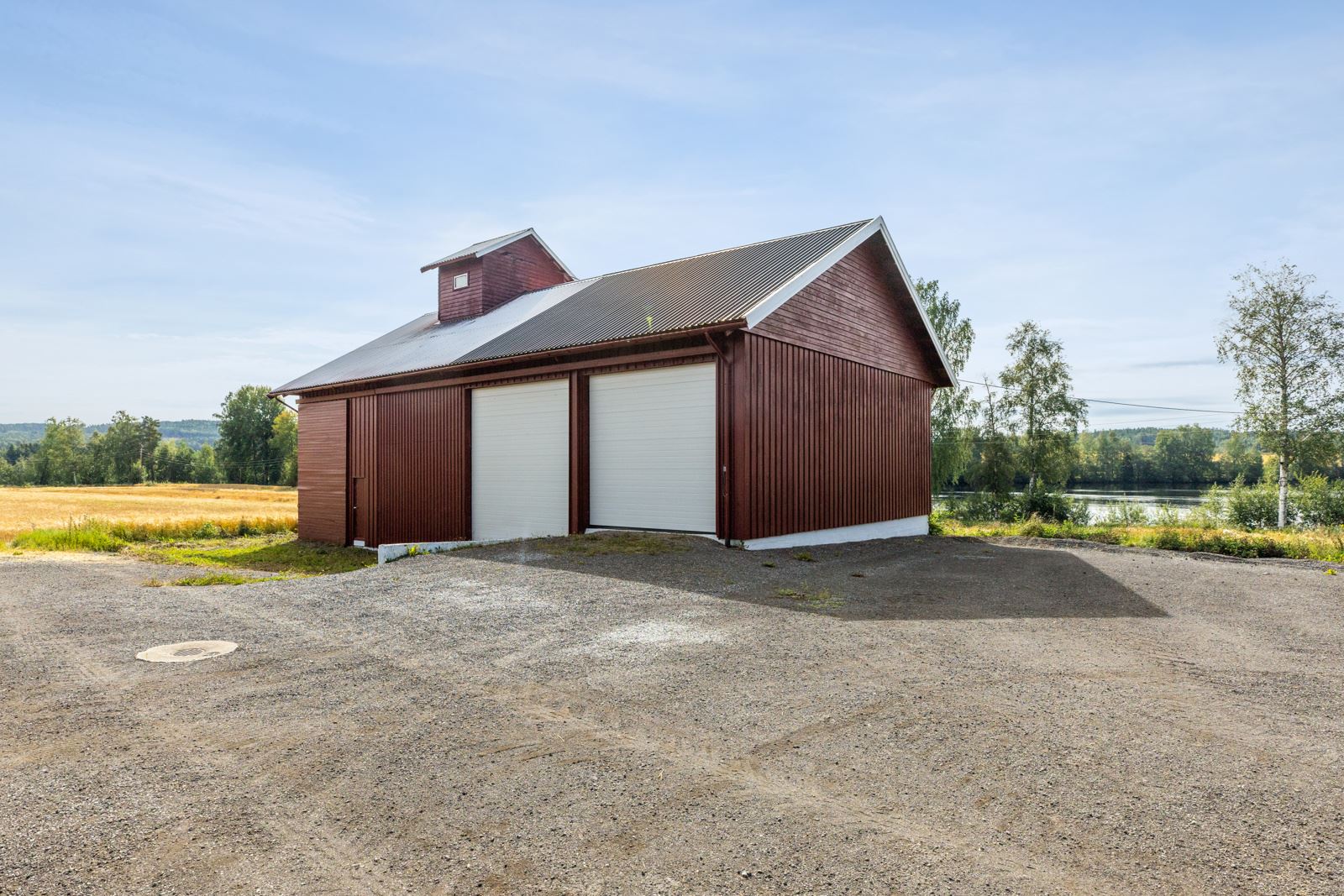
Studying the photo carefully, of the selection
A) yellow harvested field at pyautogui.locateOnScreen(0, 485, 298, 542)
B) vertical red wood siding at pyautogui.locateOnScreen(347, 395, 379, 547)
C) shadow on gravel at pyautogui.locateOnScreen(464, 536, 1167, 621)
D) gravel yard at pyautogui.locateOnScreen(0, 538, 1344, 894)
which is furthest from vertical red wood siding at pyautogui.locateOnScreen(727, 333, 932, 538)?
yellow harvested field at pyautogui.locateOnScreen(0, 485, 298, 542)

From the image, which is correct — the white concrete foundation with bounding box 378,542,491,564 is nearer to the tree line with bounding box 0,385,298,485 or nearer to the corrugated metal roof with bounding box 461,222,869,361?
the corrugated metal roof with bounding box 461,222,869,361

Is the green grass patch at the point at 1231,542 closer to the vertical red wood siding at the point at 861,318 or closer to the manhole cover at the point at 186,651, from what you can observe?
the vertical red wood siding at the point at 861,318

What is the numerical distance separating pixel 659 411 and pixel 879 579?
4.81 metres

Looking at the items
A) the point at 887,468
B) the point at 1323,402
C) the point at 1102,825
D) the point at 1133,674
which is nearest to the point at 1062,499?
the point at 1323,402

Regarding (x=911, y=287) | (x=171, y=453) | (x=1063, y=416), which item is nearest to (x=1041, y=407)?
(x=1063, y=416)

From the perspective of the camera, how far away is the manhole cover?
5637mm

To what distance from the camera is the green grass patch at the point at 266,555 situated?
14719 mm

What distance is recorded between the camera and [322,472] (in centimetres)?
1953

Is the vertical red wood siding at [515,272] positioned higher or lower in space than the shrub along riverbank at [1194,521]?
higher

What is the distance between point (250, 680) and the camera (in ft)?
16.5

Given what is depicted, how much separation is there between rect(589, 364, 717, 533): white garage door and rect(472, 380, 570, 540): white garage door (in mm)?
844

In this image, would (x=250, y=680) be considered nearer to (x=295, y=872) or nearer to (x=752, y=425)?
(x=295, y=872)

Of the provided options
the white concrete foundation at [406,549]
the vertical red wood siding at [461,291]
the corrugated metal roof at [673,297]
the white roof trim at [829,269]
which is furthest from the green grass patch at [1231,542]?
the vertical red wood siding at [461,291]

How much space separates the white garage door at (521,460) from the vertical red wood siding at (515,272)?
650cm
